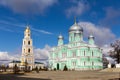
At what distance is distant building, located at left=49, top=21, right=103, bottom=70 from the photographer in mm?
89062

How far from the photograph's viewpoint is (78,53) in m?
88.9

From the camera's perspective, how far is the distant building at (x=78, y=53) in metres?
89.1

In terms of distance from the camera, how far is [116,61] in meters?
79.8

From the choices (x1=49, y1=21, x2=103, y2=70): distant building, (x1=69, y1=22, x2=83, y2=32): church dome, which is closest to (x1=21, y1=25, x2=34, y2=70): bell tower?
(x1=49, y1=21, x2=103, y2=70): distant building

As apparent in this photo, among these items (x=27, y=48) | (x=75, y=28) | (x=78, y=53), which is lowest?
(x=78, y=53)

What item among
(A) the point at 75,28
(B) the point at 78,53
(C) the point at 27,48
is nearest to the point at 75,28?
(A) the point at 75,28

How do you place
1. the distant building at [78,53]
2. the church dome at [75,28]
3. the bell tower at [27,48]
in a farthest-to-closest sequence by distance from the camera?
the bell tower at [27,48], the church dome at [75,28], the distant building at [78,53]

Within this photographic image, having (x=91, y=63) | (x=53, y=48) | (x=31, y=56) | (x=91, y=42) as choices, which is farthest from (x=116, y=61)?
(x=31, y=56)

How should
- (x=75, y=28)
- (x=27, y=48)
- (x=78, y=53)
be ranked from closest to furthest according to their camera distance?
(x=78, y=53) < (x=75, y=28) < (x=27, y=48)

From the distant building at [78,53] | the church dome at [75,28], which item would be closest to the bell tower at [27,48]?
the distant building at [78,53]

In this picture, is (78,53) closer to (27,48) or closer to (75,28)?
(75,28)

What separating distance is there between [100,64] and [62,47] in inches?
668

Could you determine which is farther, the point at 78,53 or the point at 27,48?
the point at 27,48

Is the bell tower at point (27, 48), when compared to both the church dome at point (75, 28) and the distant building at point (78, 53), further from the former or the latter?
the church dome at point (75, 28)
